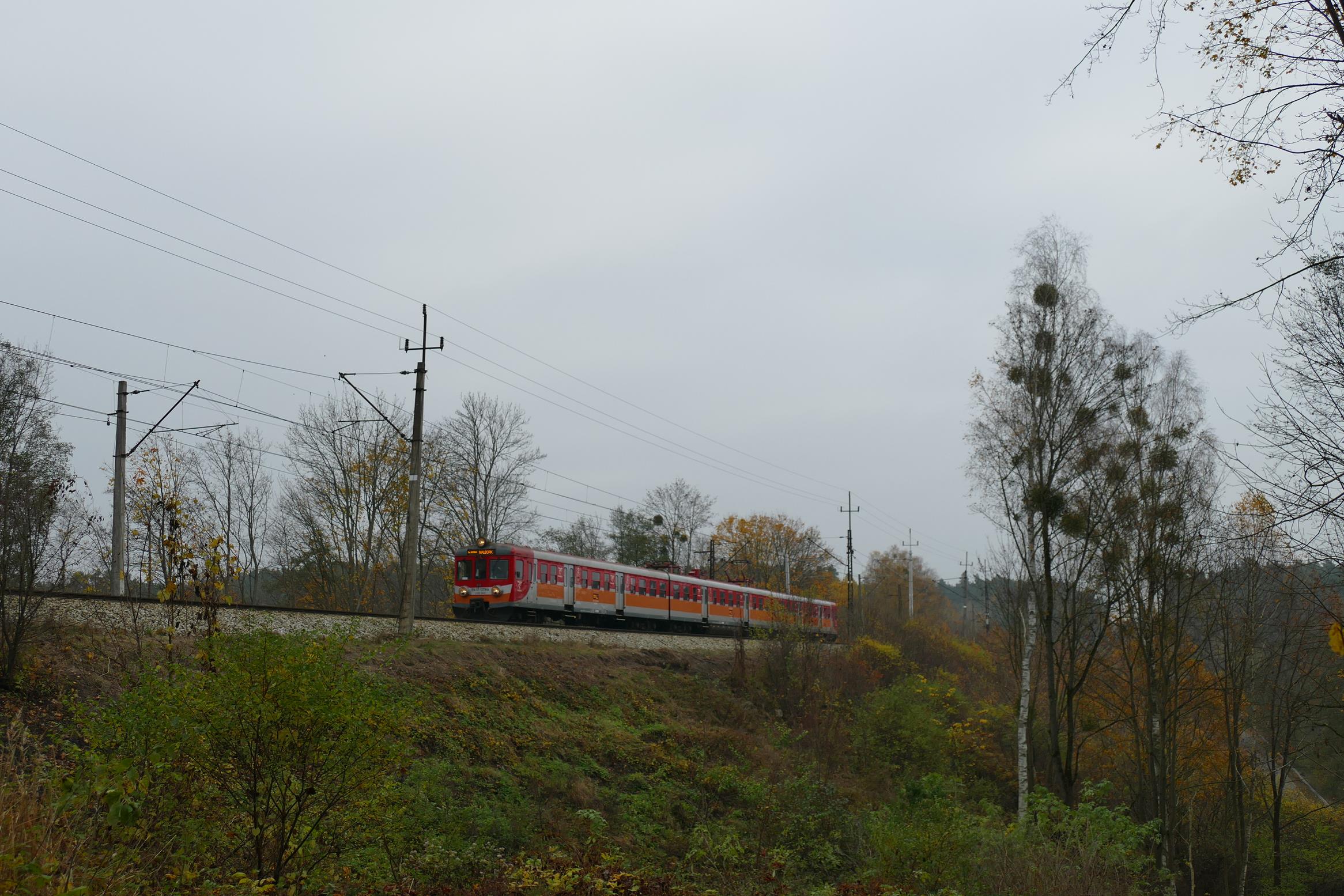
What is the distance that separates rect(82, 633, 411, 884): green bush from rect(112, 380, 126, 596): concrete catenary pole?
43.3 ft

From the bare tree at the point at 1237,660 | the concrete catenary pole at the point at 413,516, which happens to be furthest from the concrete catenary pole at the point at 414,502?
the bare tree at the point at 1237,660

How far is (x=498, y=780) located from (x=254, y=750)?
8.45 meters

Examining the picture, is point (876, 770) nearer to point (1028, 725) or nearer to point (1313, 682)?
point (1028, 725)

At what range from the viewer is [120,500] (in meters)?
18.5

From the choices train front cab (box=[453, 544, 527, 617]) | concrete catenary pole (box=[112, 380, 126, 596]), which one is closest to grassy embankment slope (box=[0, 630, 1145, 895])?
train front cab (box=[453, 544, 527, 617])

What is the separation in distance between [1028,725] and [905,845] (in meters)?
12.6

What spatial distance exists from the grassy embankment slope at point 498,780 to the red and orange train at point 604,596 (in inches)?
134

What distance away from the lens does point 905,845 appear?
407 inches

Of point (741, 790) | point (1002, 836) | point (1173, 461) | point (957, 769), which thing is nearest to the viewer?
point (1002, 836)

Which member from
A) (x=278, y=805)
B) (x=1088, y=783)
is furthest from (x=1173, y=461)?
(x=278, y=805)

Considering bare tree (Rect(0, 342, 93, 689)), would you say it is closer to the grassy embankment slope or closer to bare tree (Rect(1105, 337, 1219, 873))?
the grassy embankment slope

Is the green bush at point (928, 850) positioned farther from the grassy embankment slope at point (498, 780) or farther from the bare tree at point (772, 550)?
the bare tree at point (772, 550)

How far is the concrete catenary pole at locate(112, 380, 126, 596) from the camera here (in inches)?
704

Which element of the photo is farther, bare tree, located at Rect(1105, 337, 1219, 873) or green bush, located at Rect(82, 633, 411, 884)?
bare tree, located at Rect(1105, 337, 1219, 873)
